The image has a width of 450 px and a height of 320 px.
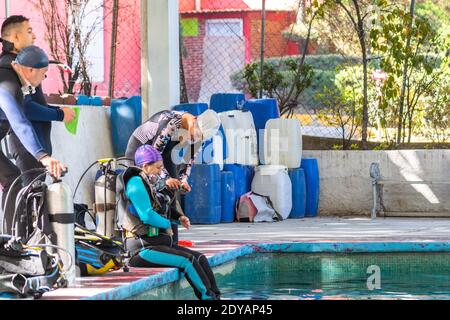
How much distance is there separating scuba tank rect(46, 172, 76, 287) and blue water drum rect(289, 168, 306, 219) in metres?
5.56

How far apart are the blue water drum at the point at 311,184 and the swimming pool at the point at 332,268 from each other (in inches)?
120

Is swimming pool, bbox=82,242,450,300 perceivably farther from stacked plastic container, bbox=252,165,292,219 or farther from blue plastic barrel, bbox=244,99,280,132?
blue plastic barrel, bbox=244,99,280,132

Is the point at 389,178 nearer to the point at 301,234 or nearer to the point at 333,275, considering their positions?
the point at 301,234

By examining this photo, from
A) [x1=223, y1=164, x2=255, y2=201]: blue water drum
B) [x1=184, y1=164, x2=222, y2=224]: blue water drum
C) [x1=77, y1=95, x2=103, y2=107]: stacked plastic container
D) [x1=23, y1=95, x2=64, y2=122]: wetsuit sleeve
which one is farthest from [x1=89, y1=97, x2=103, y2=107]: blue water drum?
[x1=23, y1=95, x2=64, y2=122]: wetsuit sleeve

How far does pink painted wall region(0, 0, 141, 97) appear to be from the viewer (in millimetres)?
14430

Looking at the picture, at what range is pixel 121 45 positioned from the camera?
16.8 meters

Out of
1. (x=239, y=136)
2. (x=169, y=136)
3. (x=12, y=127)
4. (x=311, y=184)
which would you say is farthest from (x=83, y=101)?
(x=12, y=127)

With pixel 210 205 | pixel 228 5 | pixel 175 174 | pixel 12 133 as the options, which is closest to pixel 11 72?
pixel 12 133

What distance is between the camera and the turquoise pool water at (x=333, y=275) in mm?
8156

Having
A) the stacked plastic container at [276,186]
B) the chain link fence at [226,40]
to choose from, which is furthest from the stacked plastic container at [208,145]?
the chain link fence at [226,40]

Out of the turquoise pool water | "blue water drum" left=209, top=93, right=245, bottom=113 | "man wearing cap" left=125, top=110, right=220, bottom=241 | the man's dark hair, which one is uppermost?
the man's dark hair

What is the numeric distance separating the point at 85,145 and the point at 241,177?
5.58ft
